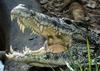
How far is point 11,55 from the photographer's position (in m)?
3.66

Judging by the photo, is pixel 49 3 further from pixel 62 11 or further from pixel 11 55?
pixel 11 55

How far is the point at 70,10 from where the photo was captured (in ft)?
18.7

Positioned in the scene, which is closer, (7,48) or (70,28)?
(70,28)

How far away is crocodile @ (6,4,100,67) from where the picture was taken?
3.57 meters

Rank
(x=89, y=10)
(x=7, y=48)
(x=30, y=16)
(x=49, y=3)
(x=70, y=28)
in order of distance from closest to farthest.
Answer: (x=30, y=16) → (x=70, y=28) → (x=7, y=48) → (x=89, y=10) → (x=49, y=3)

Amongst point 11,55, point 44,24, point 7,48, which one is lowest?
point 7,48

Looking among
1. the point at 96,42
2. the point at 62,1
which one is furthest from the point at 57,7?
the point at 96,42

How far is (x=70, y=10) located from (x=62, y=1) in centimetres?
31

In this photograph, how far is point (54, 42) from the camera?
379cm

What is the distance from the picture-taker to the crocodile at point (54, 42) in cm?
357

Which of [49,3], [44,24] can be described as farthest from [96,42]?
[49,3]

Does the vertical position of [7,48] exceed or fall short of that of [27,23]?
it falls short

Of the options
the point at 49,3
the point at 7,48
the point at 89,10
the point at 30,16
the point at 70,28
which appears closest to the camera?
the point at 30,16

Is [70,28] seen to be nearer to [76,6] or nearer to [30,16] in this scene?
[30,16]
